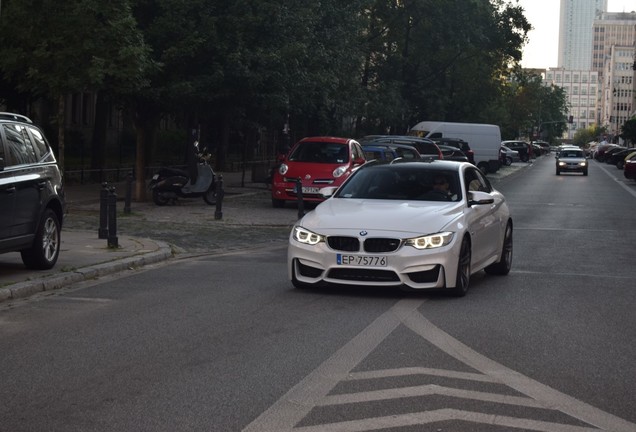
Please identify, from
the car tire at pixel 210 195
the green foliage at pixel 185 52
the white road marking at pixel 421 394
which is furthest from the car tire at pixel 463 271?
the car tire at pixel 210 195

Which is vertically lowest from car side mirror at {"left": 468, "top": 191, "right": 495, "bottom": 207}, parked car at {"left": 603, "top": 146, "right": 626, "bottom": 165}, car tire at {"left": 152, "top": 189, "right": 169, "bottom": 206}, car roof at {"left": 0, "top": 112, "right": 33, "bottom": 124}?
parked car at {"left": 603, "top": 146, "right": 626, "bottom": 165}

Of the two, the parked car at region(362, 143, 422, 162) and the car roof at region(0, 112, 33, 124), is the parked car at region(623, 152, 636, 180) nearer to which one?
the parked car at region(362, 143, 422, 162)

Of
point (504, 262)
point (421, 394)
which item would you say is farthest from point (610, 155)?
point (421, 394)

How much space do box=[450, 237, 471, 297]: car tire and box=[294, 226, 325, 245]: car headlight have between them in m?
1.39

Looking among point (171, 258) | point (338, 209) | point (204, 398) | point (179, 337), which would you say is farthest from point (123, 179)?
point (204, 398)

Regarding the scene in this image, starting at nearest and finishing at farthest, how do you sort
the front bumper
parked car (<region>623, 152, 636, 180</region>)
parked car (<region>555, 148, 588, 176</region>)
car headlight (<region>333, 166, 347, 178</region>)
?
the front bumper
car headlight (<region>333, 166, 347, 178</region>)
parked car (<region>623, 152, 636, 180</region>)
parked car (<region>555, 148, 588, 176</region>)

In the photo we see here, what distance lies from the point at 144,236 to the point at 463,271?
8059 mm

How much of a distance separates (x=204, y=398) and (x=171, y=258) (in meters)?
9.32

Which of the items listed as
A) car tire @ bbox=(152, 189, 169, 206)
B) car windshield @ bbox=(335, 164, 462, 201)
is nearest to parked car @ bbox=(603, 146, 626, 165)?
car tire @ bbox=(152, 189, 169, 206)

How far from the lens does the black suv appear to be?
12328 mm

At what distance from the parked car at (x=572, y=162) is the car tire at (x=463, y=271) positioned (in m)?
55.9

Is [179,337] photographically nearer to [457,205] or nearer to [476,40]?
[457,205]

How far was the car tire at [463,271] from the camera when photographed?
37.6 feet

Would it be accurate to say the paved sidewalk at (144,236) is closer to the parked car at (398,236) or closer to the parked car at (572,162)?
the parked car at (398,236)
